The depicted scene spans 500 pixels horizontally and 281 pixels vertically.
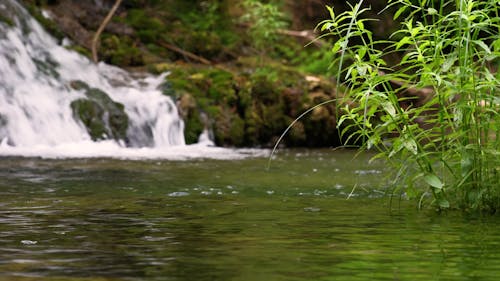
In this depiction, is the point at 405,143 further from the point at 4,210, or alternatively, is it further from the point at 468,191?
the point at 4,210

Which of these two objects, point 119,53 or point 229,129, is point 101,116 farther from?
point 119,53

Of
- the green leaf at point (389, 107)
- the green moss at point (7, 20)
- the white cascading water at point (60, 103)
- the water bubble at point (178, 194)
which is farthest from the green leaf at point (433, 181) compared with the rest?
the green moss at point (7, 20)

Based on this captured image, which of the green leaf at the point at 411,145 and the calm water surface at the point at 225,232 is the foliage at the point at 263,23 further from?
the green leaf at the point at 411,145

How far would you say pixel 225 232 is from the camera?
4.75m

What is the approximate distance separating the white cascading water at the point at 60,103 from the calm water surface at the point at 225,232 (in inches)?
178

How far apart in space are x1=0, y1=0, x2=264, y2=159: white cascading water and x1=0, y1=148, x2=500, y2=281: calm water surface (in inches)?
178

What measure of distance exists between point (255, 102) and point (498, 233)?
12.3 meters

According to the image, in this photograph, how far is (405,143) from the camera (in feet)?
17.7

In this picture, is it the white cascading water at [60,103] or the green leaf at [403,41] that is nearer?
the green leaf at [403,41]

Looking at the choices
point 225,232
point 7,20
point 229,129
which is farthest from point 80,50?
point 225,232

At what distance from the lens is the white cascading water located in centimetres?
1305

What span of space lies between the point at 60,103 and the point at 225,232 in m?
10.2

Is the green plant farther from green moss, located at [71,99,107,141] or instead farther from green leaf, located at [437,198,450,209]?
green moss, located at [71,99,107,141]

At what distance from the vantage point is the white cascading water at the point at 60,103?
514 inches
